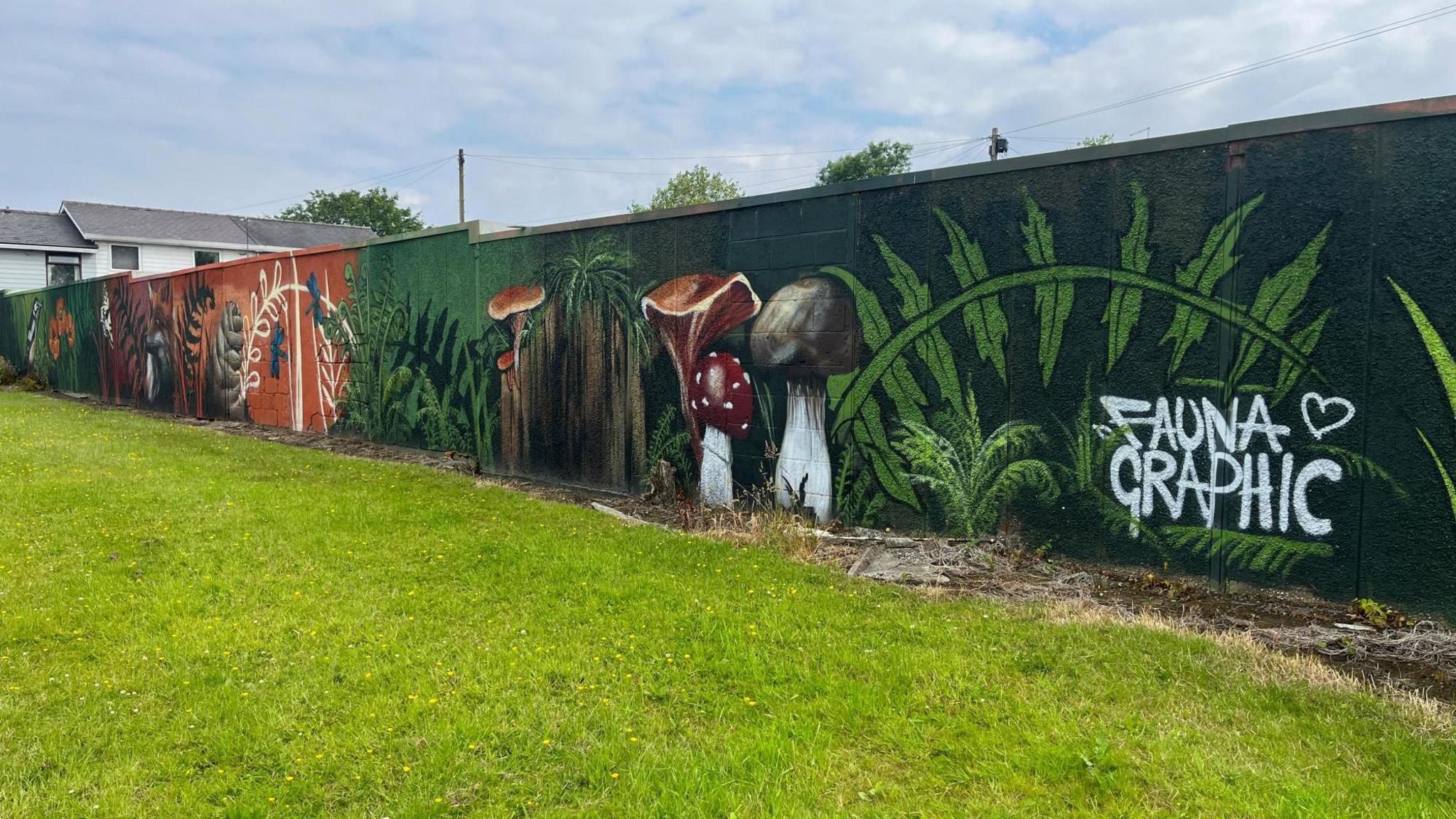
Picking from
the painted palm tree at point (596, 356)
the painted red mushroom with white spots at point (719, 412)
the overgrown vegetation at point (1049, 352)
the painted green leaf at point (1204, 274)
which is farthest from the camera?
the painted palm tree at point (596, 356)

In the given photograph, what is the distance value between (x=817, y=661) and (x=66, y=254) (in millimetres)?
38801

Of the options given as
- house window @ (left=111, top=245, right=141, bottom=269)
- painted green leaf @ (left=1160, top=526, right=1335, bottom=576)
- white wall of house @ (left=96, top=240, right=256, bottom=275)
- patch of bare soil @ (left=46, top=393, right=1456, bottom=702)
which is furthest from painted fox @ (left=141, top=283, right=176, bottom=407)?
house window @ (left=111, top=245, right=141, bottom=269)

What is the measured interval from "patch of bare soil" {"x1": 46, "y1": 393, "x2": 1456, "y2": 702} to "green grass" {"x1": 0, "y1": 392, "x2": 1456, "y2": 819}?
41 centimetres

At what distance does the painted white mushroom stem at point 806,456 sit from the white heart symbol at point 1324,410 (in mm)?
3032

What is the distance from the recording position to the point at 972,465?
19.4 ft

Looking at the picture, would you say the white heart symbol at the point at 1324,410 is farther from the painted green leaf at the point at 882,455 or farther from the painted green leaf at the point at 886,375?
the painted green leaf at the point at 882,455

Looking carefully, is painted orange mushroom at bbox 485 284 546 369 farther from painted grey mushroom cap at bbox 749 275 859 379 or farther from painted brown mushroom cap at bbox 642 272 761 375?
Result: painted grey mushroom cap at bbox 749 275 859 379

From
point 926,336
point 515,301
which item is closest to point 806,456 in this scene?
point 926,336

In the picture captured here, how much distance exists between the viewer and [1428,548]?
4375 millimetres

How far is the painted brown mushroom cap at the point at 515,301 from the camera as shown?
8.98 m

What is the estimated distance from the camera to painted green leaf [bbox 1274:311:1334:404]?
463 centimetres

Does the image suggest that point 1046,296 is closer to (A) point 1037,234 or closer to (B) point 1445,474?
(A) point 1037,234

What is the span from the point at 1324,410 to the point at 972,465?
1.98m

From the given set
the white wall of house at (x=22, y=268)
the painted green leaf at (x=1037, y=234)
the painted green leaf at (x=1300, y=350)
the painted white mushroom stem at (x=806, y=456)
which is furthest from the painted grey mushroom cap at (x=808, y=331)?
the white wall of house at (x=22, y=268)
